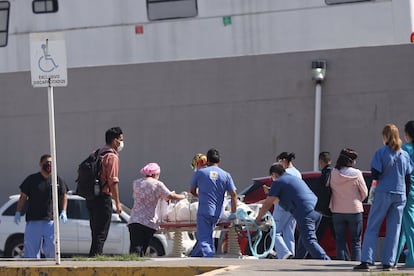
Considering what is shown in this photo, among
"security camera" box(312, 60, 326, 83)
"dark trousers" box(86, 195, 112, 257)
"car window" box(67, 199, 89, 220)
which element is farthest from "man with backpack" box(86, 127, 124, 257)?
"security camera" box(312, 60, 326, 83)

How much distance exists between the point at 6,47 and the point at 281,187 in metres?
9.58

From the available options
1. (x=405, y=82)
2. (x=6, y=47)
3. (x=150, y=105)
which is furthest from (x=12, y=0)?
→ (x=405, y=82)

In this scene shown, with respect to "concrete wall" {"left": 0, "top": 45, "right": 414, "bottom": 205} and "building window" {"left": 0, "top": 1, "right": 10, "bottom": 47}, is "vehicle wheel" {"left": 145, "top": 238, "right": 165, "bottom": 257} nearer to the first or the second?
"concrete wall" {"left": 0, "top": 45, "right": 414, "bottom": 205}

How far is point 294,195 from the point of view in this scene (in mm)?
12961

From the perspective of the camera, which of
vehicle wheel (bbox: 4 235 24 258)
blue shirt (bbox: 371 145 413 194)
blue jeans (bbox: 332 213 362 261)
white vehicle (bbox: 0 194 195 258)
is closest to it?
blue shirt (bbox: 371 145 413 194)

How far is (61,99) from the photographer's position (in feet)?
66.6

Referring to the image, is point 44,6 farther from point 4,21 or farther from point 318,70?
point 318,70

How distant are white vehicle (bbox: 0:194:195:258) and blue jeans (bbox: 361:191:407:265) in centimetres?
755

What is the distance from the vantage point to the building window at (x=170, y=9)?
19938 millimetres

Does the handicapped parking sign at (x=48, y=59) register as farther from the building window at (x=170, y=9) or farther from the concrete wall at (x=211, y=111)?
the building window at (x=170, y=9)

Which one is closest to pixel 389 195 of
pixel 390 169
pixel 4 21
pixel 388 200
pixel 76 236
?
pixel 388 200

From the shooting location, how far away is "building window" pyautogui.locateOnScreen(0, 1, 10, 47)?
20.8m

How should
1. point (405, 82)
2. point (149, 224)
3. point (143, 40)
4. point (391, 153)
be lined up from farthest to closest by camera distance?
point (143, 40) < point (405, 82) < point (149, 224) < point (391, 153)

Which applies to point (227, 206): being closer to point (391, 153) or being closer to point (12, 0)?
point (391, 153)
